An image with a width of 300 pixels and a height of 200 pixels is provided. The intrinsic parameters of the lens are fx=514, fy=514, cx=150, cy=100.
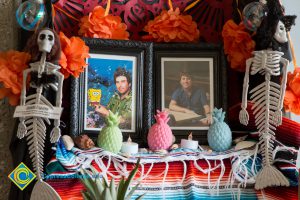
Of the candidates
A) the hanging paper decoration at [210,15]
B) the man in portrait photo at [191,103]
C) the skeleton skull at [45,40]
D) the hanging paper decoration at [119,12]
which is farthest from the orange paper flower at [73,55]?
the hanging paper decoration at [210,15]

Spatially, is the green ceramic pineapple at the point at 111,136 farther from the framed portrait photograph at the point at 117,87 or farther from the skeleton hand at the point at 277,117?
the skeleton hand at the point at 277,117

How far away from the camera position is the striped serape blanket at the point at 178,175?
1330 millimetres

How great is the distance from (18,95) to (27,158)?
0.58 ft

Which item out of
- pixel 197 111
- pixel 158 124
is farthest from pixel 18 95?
pixel 197 111

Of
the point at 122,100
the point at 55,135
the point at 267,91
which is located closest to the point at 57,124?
the point at 55,135

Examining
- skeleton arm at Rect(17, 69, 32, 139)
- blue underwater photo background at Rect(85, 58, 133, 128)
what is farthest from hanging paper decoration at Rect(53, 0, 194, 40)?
skeleton arm at Rect(17, 69, 32, 139)

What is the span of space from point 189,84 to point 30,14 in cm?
50

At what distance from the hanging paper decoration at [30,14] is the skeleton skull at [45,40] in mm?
49

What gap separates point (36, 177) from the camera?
4.29 ft

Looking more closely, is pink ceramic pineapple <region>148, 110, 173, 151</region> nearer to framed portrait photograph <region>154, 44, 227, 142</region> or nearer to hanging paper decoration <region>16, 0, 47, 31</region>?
framed portrait photograph <region>154, 44, 227, 142</region>

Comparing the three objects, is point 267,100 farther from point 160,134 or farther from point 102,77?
point 102,77

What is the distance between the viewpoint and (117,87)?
4.89ft

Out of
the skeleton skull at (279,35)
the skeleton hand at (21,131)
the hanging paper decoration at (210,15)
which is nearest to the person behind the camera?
the skeleton hand at (21,131)

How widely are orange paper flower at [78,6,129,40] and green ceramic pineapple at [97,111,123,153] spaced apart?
0.27m
